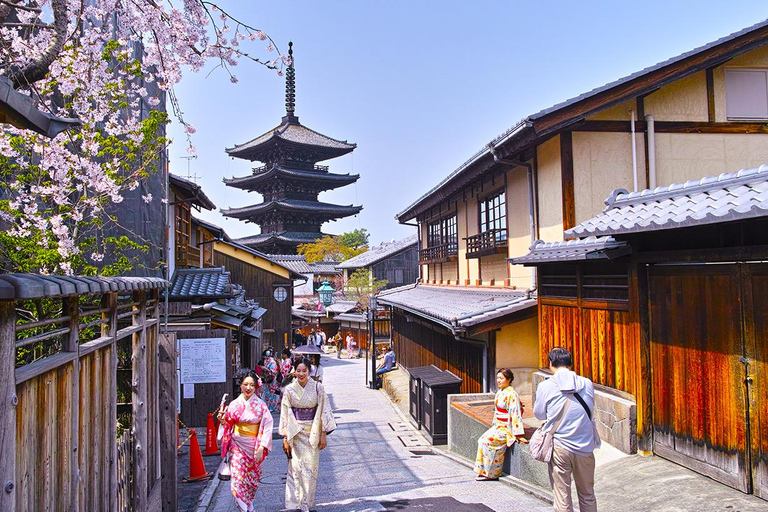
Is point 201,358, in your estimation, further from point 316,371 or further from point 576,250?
point 576,250

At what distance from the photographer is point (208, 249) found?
76.4ft

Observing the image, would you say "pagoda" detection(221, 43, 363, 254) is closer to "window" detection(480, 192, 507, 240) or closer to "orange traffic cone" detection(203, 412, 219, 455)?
"window" detection(480, 192, 507, 240)

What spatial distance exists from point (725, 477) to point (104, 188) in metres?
8.45

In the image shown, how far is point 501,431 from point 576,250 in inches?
104

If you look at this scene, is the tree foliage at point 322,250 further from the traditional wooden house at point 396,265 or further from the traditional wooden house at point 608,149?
the traditional wooden house at point 608,149

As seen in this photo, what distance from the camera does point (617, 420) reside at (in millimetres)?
6766

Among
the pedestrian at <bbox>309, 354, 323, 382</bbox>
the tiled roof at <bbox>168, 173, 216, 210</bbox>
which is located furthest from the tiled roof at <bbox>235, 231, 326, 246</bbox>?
the pedestrian at <bbox>309, 354, 323, 382</bbox>

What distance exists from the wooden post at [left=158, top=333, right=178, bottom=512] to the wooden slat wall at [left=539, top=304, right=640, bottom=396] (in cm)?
535

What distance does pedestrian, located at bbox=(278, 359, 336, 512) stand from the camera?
246 inches

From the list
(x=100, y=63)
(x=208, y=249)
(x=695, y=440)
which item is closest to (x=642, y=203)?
(x=695, y=440)

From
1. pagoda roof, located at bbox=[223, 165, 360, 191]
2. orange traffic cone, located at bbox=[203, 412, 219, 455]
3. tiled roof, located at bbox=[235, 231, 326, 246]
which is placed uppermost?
pagoda roof, located at bbox=[223, 165, 360, 191]

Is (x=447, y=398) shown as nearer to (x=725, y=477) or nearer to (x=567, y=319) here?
(x=567, y=319)

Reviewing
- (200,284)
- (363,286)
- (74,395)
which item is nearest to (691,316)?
(74,395)

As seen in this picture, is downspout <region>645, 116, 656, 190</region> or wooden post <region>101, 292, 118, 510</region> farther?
downspout <region>645, 116, 656, 190</region>
